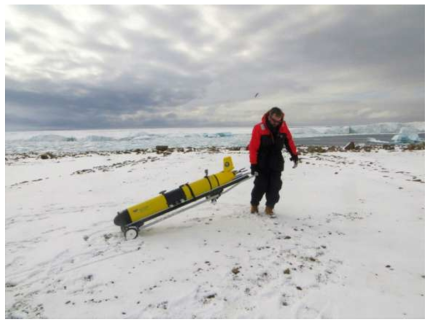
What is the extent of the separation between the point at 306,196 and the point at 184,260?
430cm

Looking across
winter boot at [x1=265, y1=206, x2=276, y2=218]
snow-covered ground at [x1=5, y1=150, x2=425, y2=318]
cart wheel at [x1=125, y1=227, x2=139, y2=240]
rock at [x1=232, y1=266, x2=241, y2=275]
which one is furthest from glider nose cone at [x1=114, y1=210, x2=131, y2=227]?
winter boot at [x1=265, y1=206, x2=276, y2=218]

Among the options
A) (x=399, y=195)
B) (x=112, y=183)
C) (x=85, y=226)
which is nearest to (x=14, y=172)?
(x=112, y=183)

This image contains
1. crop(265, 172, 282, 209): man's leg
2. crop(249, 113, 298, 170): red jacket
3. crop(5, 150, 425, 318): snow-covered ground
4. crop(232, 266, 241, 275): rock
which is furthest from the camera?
crop(265, 172, 282, 209): man's leg

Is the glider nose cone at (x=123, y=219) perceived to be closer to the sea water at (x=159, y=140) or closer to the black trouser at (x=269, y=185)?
the black trouser at (x=269, y=185)

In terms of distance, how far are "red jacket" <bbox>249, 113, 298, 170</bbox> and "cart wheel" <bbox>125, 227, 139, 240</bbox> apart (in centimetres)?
238

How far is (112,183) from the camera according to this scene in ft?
29.8

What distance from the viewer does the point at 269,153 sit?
505cm

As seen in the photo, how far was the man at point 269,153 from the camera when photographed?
481 centimetres

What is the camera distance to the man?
481 cm

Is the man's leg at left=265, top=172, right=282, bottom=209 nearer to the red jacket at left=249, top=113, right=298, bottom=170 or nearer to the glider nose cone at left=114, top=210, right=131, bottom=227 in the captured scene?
the red jacket at left=249, top=113, right=298, bottom=170

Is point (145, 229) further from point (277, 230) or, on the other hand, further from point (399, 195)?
point (399, 195)

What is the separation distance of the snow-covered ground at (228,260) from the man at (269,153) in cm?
50

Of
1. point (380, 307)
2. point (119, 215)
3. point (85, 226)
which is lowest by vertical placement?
point (380, 307)

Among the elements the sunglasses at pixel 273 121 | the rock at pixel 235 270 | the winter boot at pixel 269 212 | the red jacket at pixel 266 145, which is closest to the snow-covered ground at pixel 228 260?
the rock at pixel 235 270
